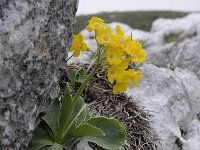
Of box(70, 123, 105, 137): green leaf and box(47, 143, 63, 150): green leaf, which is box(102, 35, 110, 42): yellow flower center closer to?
box(70, 123, 105, 137): green leaf

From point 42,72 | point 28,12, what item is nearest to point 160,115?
point 42,72

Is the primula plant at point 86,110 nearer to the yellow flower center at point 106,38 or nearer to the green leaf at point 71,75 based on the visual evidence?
the yellow flower center at point 106,38

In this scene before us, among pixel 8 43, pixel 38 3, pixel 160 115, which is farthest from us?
pixel 160 115

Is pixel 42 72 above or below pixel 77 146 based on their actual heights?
above

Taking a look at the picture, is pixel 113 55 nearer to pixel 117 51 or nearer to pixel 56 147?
pixel 117 51

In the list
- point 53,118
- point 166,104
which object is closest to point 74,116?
point 53,118

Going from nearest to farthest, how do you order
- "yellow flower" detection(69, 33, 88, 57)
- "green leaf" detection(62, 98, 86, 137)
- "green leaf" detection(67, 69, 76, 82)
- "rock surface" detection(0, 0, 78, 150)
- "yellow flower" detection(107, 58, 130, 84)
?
"rock surface" detection(0, 0, 78, 150) → "yellow flower" detection(107, 58, 130, 84) → "green leaf" detection(62, 98, 86, 137) → "yellow flower" detection(69, 33, 88, 57) → "green leaf" detection(67, 69, 76, 82)

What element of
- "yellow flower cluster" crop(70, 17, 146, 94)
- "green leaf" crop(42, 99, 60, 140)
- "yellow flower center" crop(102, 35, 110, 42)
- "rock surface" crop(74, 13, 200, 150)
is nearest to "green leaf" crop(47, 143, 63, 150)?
"green leaf" crop(42, 99, 60, 140)

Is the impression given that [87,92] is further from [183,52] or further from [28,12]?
[183,52]
